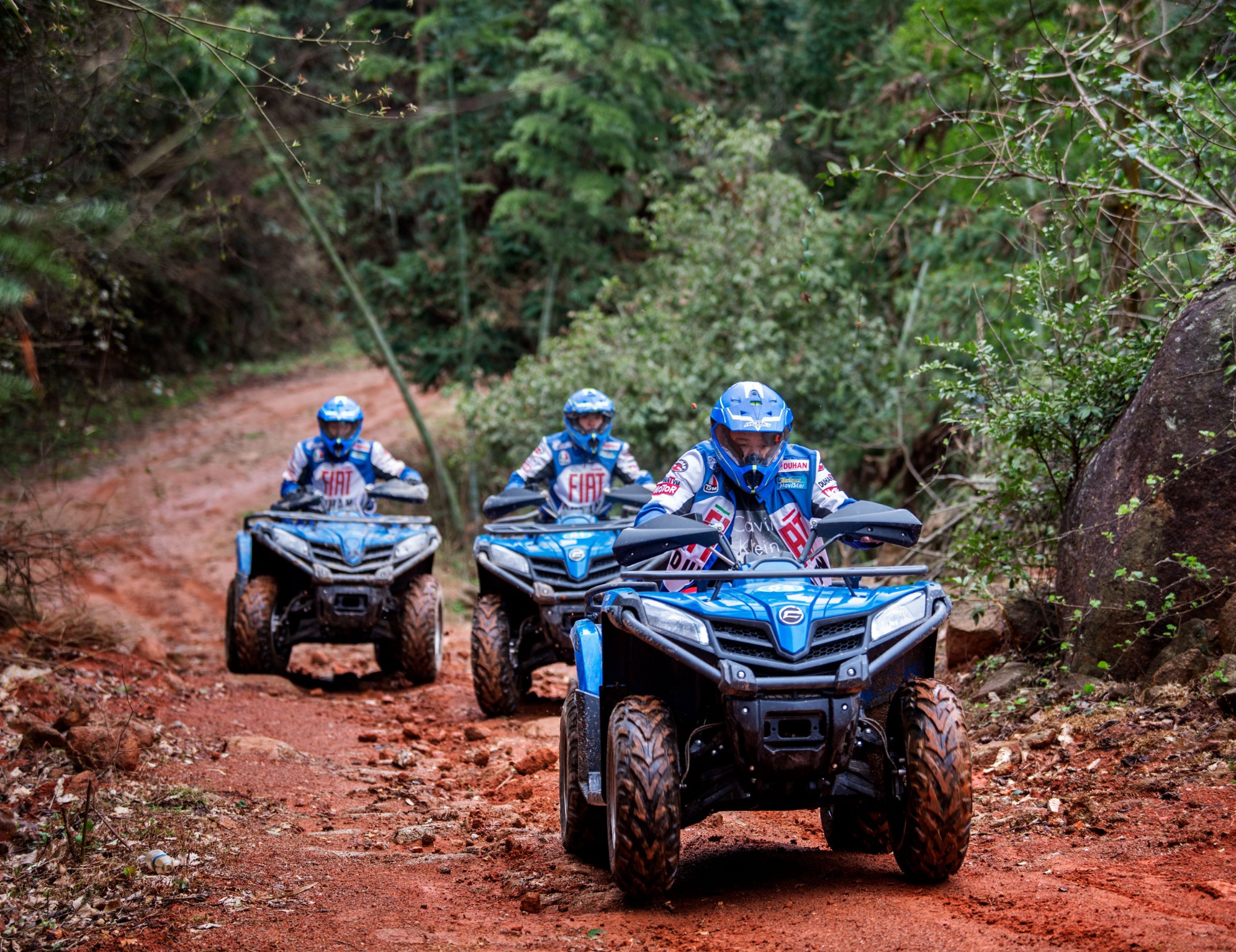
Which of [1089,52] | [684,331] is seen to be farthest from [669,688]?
[684,331]

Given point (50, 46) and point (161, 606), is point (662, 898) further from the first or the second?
point (161, 606)

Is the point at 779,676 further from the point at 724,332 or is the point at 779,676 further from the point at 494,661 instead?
the point at 724,332

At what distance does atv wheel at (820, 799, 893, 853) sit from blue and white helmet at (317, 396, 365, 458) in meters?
6.98

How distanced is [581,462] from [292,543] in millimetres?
2549

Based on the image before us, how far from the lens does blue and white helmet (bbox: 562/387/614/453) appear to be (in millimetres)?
10211

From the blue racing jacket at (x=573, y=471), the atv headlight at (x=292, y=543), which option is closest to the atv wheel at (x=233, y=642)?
the atv headlight at (x=292, y=543)

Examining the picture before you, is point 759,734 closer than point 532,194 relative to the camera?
Yes

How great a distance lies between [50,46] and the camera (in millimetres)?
8422

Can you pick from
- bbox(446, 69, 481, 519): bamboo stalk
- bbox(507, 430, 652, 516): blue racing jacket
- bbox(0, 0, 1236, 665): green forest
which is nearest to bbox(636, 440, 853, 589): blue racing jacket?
bbox(0, 0, 1236, 665): green forest

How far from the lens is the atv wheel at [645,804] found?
14.7 feet

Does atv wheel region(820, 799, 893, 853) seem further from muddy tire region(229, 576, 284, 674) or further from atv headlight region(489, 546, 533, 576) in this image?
muddy tire region(229, 576, 284, 674)

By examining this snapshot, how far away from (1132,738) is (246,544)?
744 centimetres

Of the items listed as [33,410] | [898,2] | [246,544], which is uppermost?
[898,2]

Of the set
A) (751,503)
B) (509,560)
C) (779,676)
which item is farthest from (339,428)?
(779,676)
